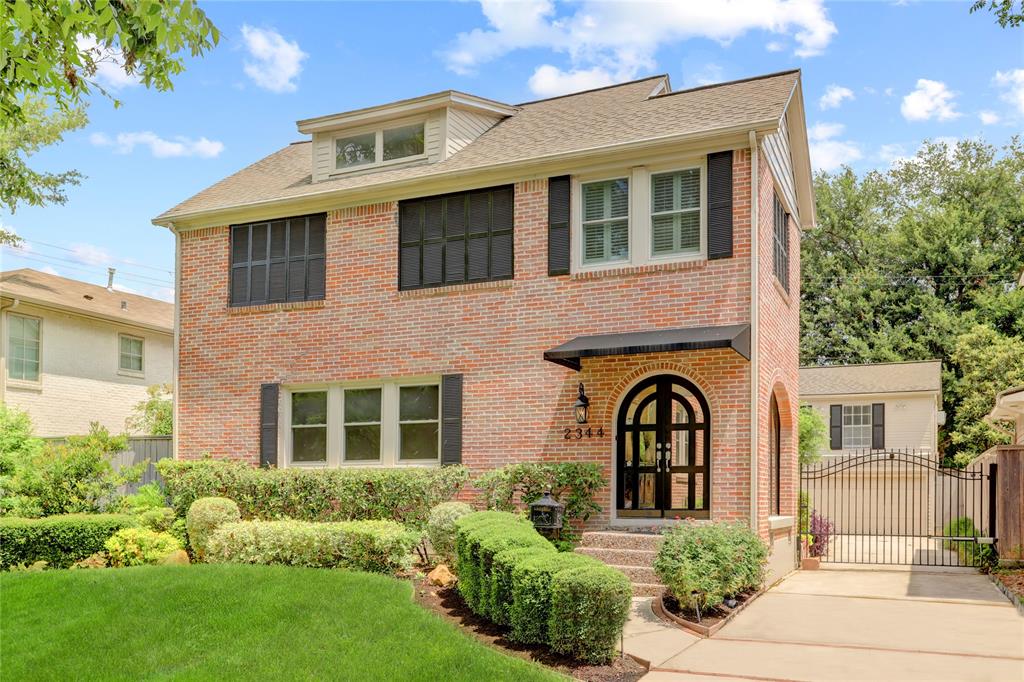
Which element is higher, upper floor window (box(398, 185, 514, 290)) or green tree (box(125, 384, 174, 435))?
upper floor window (box(398, 185, 514, 290))

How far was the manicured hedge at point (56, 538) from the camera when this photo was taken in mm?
13938

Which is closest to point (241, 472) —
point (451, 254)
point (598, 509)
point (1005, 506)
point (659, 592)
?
point (451, 254)

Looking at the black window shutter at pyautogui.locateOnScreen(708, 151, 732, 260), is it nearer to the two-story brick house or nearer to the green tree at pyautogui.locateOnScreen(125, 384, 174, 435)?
the two-story brick house

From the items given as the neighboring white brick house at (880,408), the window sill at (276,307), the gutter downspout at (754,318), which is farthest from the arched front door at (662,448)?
the neighboring white brick house at (880,408)

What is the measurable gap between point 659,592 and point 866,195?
33.1m

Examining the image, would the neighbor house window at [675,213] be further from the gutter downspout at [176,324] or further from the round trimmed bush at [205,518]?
the gutter downspout at [176,324]

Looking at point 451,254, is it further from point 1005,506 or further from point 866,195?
point 866,195

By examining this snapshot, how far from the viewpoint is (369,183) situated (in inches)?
616

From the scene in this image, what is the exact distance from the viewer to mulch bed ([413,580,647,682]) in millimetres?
7980

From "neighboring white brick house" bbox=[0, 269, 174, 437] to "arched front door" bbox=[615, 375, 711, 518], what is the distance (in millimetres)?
16429

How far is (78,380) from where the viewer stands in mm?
24922

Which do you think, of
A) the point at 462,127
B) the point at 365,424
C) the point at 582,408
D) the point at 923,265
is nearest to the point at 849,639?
the point at 582,408

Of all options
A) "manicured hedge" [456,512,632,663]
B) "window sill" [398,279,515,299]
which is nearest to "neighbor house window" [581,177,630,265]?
"window sill" [398,279,515,299]

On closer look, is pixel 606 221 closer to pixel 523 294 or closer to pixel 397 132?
pixel 523 294
